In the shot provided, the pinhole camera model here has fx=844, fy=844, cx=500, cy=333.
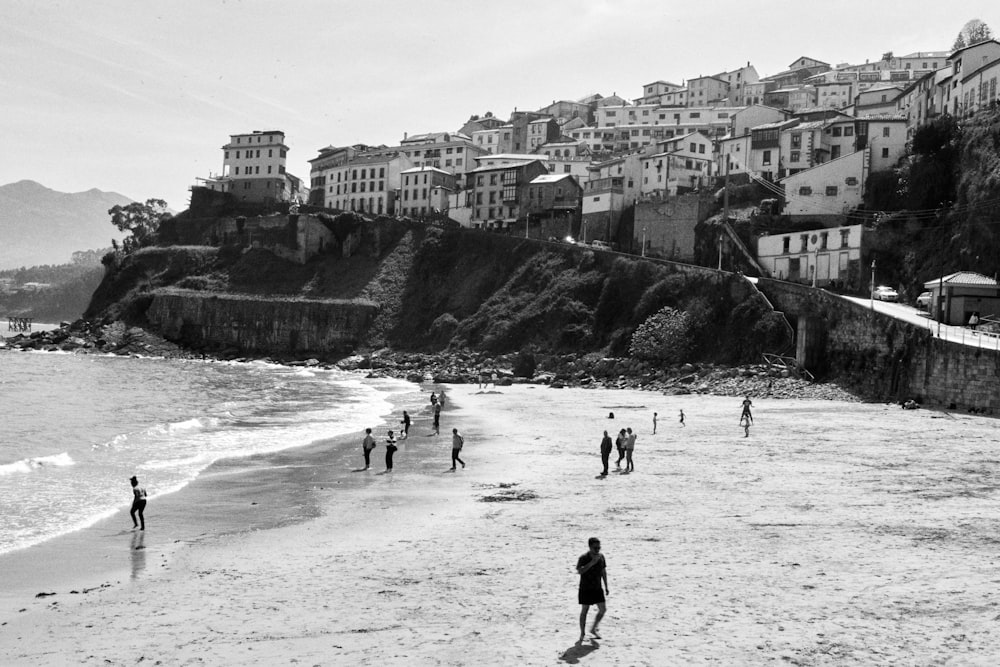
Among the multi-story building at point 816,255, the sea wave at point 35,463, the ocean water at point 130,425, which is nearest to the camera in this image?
the ocean water at point 130,425

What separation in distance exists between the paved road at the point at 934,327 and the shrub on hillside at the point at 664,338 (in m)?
11.9

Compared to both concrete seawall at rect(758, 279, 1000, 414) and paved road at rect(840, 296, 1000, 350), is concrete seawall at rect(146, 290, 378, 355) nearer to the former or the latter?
concrete seawall at rect(758, 279, 1000, 414)

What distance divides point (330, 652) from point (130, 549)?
8.91 m

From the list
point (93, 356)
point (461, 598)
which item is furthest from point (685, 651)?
point (93, 356)

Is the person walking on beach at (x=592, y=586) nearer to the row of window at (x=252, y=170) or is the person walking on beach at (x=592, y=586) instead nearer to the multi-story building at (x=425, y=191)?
the multi-story building at (x=425, y=191)

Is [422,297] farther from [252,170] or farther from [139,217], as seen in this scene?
[139,217]

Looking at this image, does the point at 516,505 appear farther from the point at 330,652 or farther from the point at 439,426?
the point at 439,426

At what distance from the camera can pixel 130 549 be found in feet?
61.0

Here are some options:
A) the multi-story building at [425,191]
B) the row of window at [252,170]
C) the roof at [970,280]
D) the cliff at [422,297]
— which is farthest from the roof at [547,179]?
the roof at [970,280]

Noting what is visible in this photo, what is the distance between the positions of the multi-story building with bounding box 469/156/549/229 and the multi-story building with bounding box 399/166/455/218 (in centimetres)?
628

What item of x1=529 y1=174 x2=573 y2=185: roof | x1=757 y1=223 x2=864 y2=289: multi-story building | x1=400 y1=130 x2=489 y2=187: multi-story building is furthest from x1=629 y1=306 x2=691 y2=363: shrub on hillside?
x1=400 y1=130 x2=489 y2=187: multi-story building

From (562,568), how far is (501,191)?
8900cm

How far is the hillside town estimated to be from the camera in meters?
65.6

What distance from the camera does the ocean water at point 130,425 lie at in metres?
23.7
